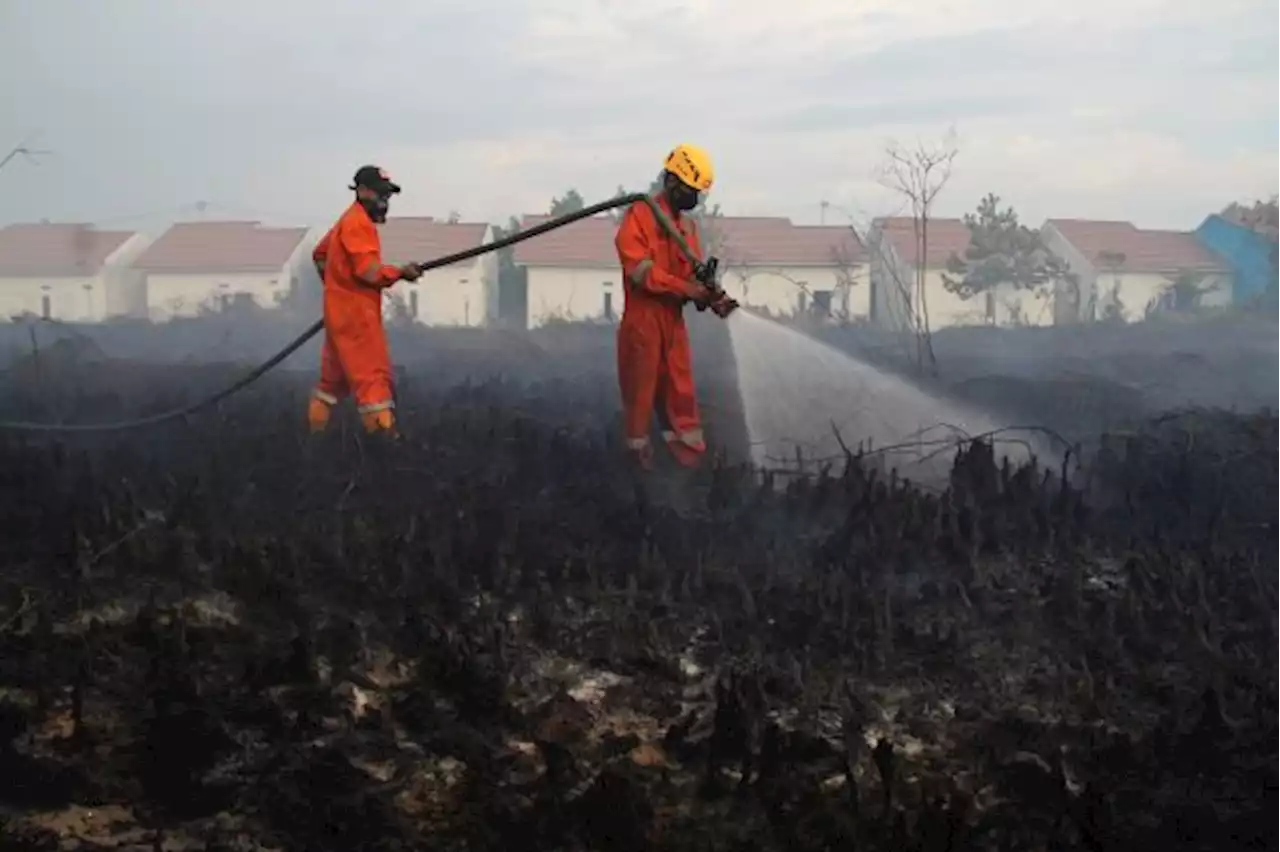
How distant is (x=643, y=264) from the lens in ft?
19.5

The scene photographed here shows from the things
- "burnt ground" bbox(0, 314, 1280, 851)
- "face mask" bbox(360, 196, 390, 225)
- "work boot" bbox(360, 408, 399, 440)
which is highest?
"face mask" bbox(360, 196, 390, 225)

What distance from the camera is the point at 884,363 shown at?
564 inches

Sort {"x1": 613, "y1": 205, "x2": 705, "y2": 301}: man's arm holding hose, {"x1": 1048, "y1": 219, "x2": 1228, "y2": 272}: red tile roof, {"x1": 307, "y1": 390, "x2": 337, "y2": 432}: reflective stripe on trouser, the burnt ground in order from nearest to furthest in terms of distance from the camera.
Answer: the burnt ground, {"x1": 613, "y1": 205, "x2": 705, "y2": 301}: man's arm holding hose, {"x1": 307, "y1": 390, "x2": 337, "y2": 432}: reflective stripe on trouser, {"x1": 1048, "y1": 219, "x2": 1228, "y2": 272}: red tile roof

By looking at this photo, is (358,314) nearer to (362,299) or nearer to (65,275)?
(362,299)

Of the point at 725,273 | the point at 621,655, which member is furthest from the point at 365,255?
the point at 725,273

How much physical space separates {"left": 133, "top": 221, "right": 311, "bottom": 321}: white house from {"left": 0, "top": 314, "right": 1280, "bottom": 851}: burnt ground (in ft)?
99.4

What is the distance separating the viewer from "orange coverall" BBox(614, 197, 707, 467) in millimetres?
5984

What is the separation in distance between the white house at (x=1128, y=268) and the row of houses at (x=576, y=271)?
→ 57 mm

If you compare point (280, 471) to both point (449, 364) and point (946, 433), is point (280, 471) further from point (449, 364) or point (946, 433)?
point (449, 364)

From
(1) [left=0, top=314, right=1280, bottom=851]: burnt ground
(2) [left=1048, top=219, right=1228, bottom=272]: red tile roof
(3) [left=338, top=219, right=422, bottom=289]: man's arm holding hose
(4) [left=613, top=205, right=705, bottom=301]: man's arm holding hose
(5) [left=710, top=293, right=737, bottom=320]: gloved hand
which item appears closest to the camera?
(1) [left=0, top=314, right=1280, bottom=851]: burnt ground

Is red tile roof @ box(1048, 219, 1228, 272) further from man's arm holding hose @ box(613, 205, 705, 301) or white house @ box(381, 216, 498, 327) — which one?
man's arm holding hose @ box(613, 205, 705, 301)

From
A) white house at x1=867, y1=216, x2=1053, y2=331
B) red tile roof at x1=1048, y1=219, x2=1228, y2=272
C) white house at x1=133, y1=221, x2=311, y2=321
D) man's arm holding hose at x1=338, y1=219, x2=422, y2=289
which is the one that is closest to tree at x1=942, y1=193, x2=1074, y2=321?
white house at x1=867, y1=216, x2=1053, y2=331

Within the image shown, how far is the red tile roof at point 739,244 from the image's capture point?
34156 mm

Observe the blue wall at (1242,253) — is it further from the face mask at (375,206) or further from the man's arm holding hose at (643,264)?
the face mask at (375,206)
